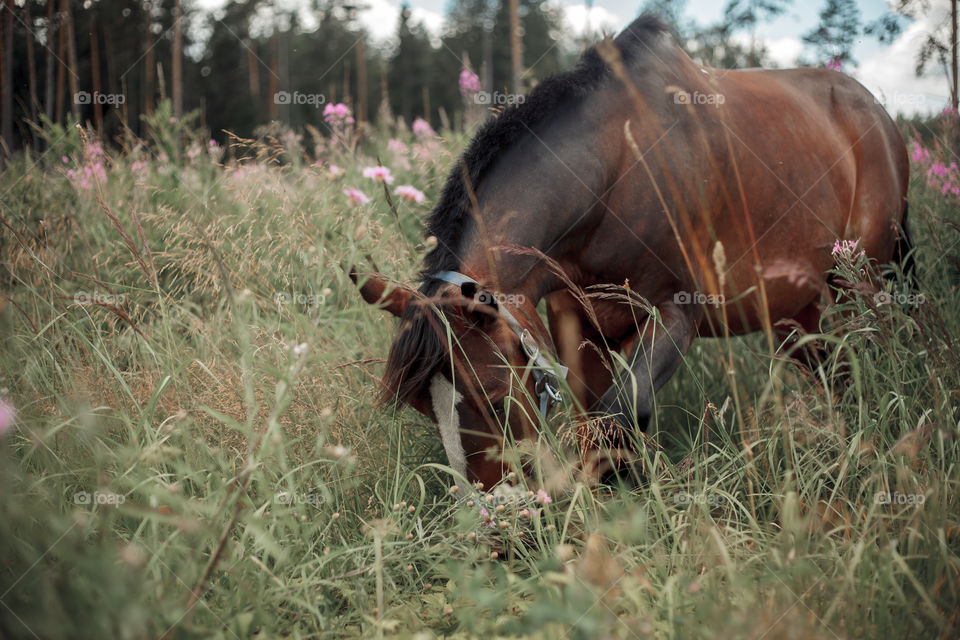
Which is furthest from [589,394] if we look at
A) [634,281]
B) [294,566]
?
[294,566]

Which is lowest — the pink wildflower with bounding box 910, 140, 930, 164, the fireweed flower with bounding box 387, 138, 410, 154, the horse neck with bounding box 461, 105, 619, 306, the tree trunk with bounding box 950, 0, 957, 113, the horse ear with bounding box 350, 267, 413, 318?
the horse ear with bounding box 350, 267, 413, 318

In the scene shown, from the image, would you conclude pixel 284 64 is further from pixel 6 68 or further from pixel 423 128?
pixel 423 128

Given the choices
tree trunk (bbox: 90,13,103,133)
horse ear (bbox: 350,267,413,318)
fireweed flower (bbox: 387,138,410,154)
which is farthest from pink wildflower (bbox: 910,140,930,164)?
tree trunk (bbox: 90,13,103,133)

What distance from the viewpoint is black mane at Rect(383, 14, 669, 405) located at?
6.27ft

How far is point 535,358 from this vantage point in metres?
1.97

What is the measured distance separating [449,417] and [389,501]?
450 mm

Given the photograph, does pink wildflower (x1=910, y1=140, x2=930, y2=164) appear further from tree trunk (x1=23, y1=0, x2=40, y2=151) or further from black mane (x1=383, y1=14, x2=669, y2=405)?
tree trunk (x1=23, y1=0, x2=40, y2=151)

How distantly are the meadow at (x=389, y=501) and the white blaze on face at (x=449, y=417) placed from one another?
0.46 feet

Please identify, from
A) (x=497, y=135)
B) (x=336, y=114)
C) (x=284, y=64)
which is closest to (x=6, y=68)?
(x=336, y=114)

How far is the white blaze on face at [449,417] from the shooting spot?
1.93 metres

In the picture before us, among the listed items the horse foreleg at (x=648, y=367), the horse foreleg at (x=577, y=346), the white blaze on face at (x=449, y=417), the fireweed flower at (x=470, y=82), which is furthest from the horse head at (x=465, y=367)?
the fireweed flower at (x=470, y=82)

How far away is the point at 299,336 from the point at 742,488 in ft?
6.81

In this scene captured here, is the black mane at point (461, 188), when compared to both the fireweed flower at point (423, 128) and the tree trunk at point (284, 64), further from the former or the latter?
the tree trunk at point (284, 64)

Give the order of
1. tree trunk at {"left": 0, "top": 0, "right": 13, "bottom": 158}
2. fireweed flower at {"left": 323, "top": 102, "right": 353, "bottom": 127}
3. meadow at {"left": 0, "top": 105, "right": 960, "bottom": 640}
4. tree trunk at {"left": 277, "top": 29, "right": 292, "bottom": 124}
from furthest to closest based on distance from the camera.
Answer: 1. tree trunk at {"left": 277, "top": 29, "right": 292, "bottom": 124}
2. tree trunk at {"left": 0, "top": 0, "right": 13, "bottom": 158}
3. fireweed flower at {"left": 323, "top": 102, "right": 353, "bottom": 127}
4. meadow at {"left": 0, "top": 105, "right": 960, "bottom": 640}
